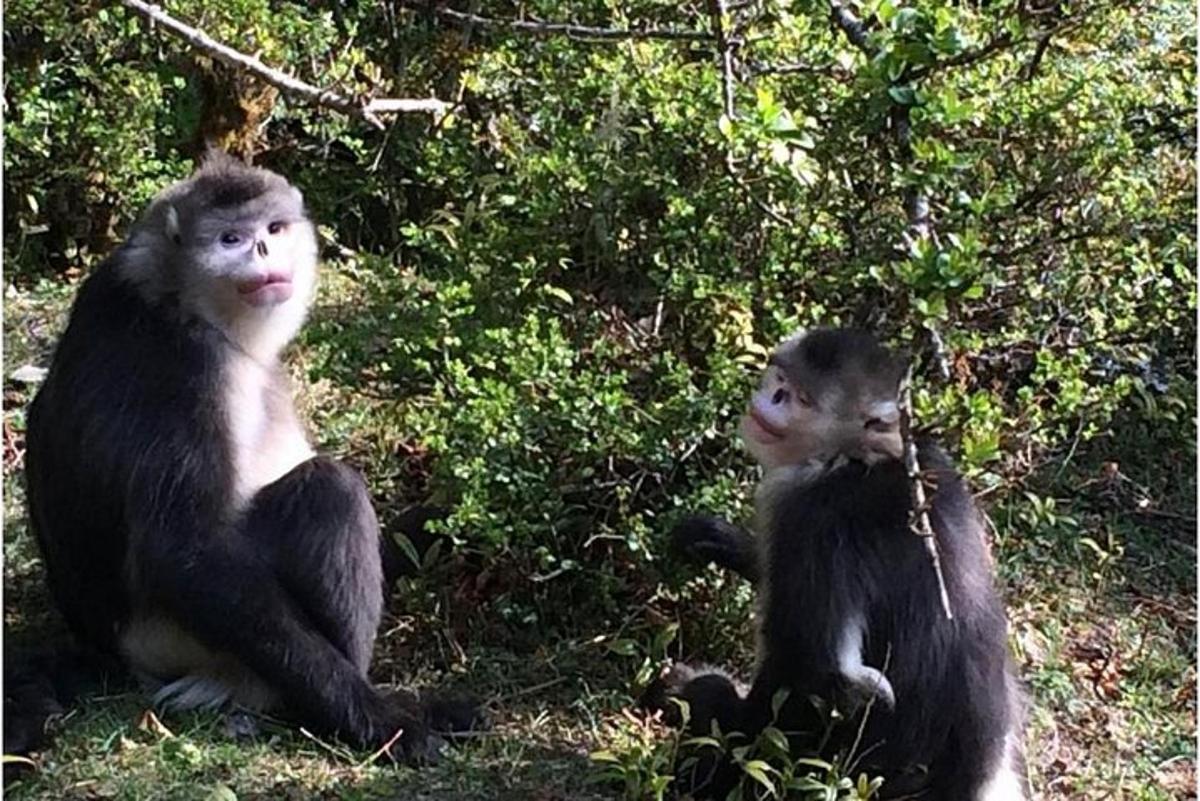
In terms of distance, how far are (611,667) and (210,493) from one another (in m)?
1.43

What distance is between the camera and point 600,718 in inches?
217

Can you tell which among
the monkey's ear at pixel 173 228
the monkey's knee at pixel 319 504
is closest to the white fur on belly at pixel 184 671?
the monkey's knee at pixel 319 504

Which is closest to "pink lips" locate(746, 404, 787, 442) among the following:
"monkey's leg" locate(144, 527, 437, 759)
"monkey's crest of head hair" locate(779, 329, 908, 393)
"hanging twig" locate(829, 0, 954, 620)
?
"monkey's crest of head hair" locate(779, 329, 908, 393)

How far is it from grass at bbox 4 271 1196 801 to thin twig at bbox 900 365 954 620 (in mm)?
982

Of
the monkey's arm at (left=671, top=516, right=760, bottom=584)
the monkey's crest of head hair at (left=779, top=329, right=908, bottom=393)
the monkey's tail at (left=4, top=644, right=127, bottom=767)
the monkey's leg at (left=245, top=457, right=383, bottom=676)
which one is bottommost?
the monkey's tail at (left=4, top=644, right=127, bottom=767)

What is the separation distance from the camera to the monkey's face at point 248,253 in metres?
5.45

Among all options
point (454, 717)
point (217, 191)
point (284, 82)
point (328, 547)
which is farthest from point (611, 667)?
point (284, 82)

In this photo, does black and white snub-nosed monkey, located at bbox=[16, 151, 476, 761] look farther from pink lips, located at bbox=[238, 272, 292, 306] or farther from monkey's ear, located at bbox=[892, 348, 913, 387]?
monkey's ear, located at bbox=[892, 348, 913, 387]

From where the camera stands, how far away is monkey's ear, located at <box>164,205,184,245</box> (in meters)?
5.48

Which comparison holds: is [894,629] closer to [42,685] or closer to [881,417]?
[881,417]

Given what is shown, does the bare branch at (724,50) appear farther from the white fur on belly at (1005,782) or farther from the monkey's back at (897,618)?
the white fur on belly at (1005,782)

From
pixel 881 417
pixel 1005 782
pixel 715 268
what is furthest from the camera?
pixel 715 268

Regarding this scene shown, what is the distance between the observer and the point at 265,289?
5477 mm

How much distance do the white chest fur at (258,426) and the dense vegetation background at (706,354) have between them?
0.47 m
